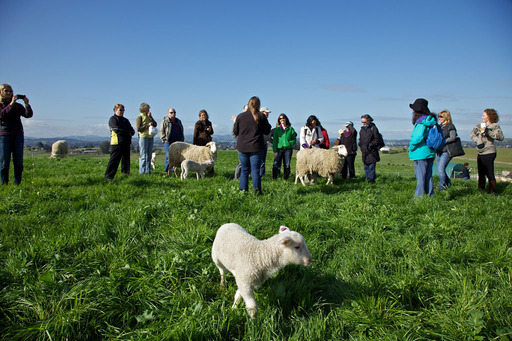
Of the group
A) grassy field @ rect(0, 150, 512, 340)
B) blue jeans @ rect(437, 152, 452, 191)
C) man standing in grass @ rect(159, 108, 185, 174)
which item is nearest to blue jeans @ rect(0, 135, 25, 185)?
grassy field @ rect(0, 150, 512, 340)

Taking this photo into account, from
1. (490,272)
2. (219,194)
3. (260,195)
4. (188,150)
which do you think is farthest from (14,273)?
(188,150)

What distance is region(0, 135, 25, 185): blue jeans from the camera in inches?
254

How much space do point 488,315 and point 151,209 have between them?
4.51 meters

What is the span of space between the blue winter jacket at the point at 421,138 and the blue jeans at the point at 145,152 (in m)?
8.16

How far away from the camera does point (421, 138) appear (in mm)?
6094

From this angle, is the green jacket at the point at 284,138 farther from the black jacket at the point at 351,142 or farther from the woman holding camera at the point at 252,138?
the woman holding camera at the point at 252,138

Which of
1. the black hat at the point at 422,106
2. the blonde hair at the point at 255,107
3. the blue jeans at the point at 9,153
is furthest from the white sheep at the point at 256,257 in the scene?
the blue jeans at the point at 9,153

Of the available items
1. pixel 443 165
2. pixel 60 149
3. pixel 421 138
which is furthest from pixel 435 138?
pixel 60 149

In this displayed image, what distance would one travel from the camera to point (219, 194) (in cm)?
565

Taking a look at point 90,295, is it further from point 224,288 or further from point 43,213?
point 43,213

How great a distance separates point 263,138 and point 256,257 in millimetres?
4168

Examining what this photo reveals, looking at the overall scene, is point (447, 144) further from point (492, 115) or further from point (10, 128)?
point (10, 128)

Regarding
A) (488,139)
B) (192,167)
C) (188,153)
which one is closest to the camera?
(488,139)

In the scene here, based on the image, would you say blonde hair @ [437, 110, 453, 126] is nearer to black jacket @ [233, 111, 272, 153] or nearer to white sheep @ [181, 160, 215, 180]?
black jacket @ [233, 111, 272, 153]
